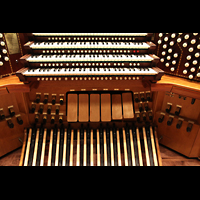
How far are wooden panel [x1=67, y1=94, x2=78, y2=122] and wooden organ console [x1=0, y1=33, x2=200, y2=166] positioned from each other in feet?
0.05

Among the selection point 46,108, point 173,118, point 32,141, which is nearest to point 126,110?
point 173,118

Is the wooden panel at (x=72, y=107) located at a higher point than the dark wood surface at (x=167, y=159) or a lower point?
higher

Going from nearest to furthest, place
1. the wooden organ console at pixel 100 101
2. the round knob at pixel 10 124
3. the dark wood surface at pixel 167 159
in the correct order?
the wooden organ console at pixel 100 101, the round knob at pixel 10 124, the dark wood surface at pixel 167 159

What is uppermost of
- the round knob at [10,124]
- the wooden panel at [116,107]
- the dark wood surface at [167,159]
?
the wooden panel at [116,107]

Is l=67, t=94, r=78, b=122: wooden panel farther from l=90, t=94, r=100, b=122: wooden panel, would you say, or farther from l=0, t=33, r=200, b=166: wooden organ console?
l=90, t=94, r=100, b=122: wooden panel

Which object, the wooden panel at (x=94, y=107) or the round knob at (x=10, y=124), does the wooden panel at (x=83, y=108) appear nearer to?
the wooden panel at (x=94, y=107)

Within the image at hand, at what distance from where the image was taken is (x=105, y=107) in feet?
8.62

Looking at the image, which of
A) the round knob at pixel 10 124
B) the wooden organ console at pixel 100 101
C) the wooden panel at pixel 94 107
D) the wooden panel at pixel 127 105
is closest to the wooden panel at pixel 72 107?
the wooden organ console at pixel 100 101

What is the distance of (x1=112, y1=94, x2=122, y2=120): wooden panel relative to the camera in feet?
8.61

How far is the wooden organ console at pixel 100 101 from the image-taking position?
84.2 inches

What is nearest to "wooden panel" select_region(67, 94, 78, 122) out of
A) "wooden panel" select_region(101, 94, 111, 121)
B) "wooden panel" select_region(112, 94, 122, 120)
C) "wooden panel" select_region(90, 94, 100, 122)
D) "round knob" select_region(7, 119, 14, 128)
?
"wooden panel" select_region(90, 94, 100, 122)

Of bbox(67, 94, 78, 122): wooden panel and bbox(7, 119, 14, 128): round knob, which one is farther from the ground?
bbox(67, 94, 78, 122): wooden panel

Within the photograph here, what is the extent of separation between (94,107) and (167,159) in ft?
4.74

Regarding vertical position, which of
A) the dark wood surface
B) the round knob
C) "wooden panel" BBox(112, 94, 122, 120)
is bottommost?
the dark wood surface
